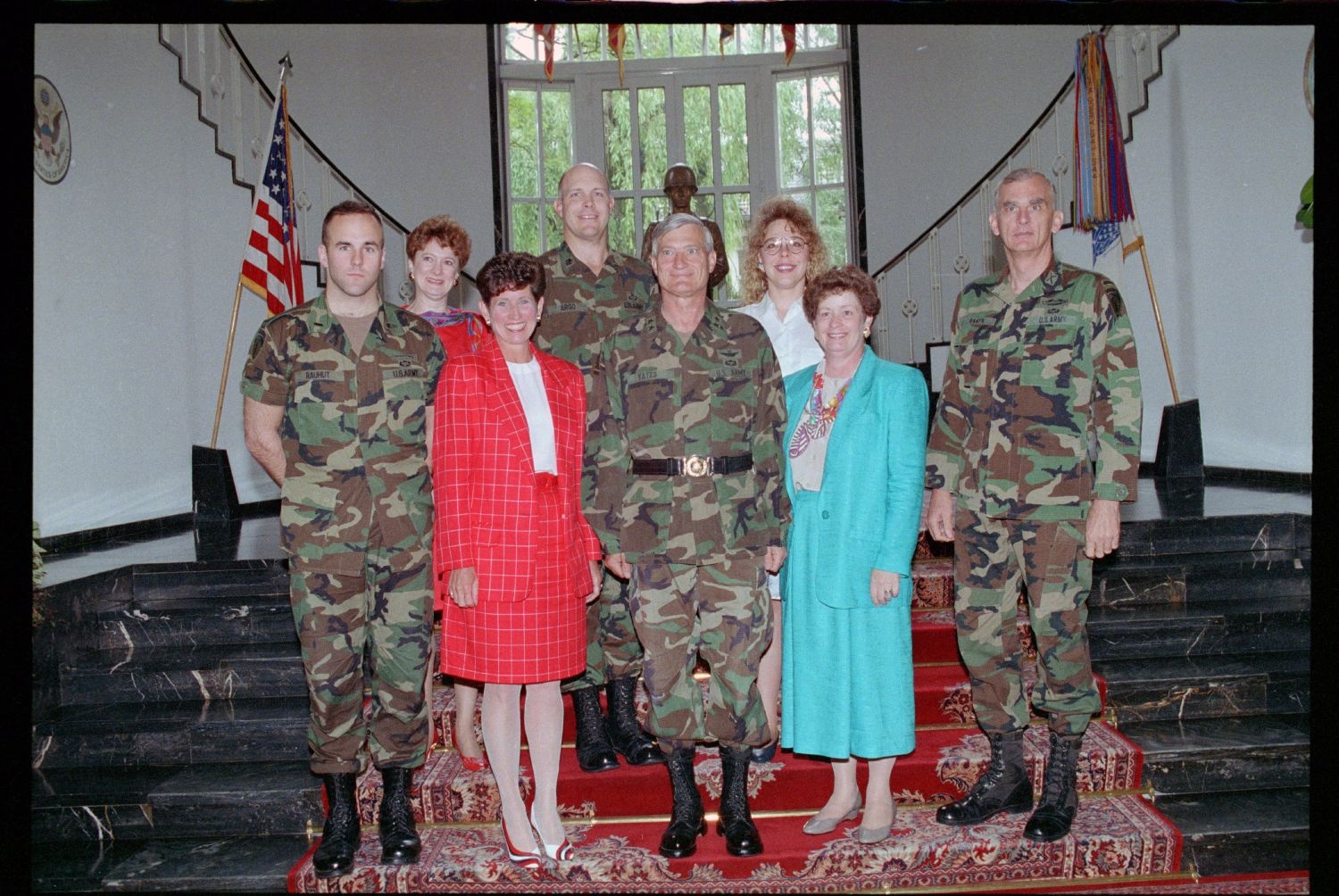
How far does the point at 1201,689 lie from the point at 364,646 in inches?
101

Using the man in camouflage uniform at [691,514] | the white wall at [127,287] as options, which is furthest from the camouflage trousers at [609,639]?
the white wall at [127,287]

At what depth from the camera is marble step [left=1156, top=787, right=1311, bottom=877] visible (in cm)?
265

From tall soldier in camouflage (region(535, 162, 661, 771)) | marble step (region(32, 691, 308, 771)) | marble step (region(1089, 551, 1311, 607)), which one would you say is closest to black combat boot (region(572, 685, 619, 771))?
tall soldier in camouflage (region(535, 162, 661, 771))

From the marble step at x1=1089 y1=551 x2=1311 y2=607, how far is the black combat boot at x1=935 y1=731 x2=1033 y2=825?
1010mm

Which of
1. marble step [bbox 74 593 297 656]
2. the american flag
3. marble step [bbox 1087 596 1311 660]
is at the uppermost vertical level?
the american flag

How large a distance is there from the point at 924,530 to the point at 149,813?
286 centimetres

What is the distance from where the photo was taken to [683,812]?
256 centimetres

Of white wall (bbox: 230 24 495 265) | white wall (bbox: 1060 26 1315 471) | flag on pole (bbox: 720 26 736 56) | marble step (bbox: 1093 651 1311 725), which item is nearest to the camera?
marble step (bbox: 1093 651 1311 725)

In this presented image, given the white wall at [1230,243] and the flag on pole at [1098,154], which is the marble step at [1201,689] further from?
the flag on pole at [1098,154]

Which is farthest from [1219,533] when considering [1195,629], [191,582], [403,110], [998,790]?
Answer: [403,110]

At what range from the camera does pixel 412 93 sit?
7.78 metres

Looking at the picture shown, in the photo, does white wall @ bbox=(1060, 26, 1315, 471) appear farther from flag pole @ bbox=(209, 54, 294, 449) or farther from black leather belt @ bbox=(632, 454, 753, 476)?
flag pole @ bbox=(209, 54, 294, 449)

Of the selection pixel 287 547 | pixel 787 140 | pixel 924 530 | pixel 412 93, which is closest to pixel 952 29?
pixel 787 140

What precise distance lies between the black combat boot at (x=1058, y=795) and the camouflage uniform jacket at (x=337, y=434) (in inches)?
68.7
